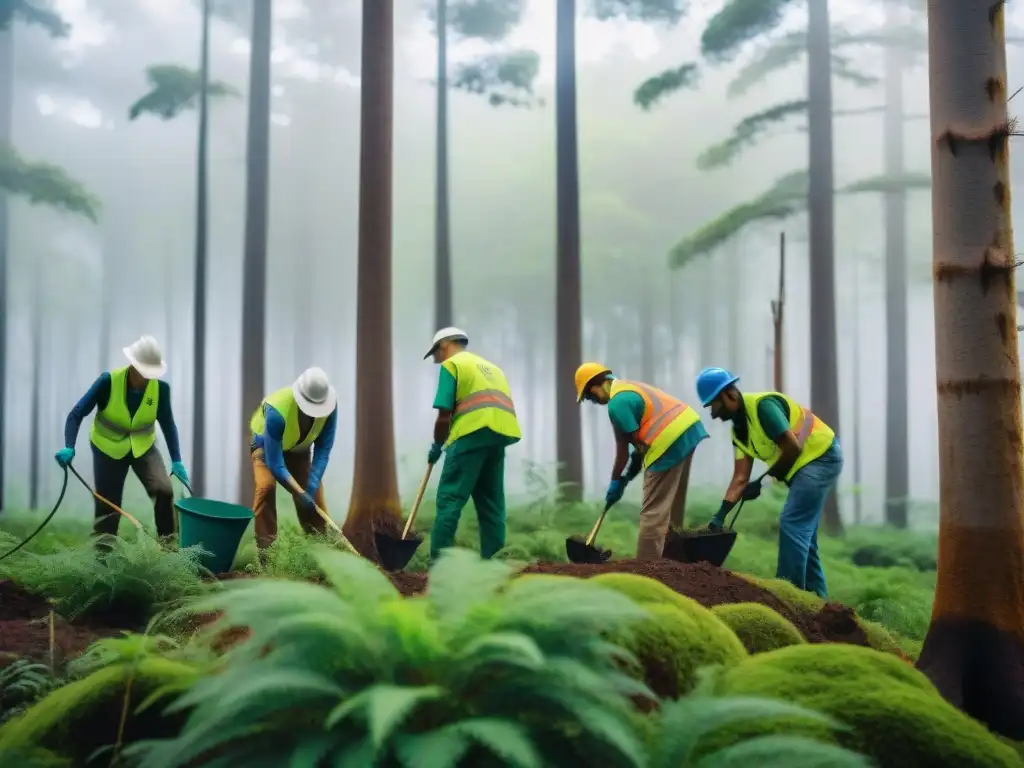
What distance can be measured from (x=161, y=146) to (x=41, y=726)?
16814mm

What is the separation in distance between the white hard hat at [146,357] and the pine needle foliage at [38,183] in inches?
403

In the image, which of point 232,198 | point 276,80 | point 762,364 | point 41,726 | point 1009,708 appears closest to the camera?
point 41,726

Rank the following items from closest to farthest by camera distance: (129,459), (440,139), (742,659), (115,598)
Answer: (742,659), (115,598), (129,459), (440,139)

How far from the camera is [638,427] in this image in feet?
20.0

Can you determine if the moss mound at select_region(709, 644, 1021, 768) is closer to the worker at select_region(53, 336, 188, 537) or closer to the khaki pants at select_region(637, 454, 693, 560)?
the khaki pants at select_region(637, 454, 693, 560)

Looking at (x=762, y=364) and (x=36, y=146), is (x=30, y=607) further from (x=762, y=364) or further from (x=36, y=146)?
(x=762, y=364)

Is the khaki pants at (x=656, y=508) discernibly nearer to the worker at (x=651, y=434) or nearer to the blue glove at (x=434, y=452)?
the worker at (x=651, y=434)

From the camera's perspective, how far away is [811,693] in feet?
7.82

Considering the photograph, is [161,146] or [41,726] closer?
[41,726]

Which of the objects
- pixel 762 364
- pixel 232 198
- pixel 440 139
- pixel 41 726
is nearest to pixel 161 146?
pixel 232 198

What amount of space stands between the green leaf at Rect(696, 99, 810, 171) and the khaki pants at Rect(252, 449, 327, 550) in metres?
10.3

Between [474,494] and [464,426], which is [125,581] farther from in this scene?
[474,494]

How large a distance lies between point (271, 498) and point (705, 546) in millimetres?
3670

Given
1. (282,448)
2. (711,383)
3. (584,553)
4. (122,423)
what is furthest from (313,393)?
(711,383)
